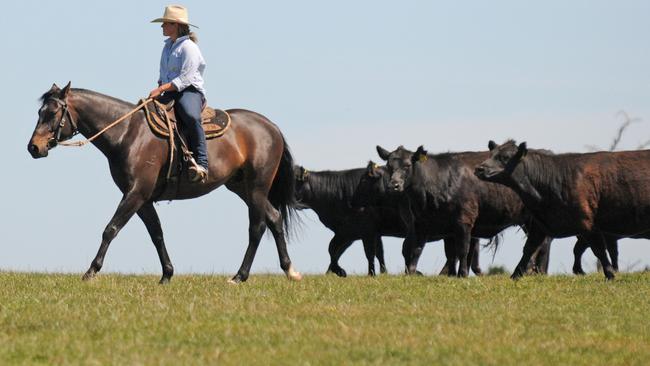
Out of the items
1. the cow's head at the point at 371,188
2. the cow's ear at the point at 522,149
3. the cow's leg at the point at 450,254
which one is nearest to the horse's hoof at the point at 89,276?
the cow's ear at the point at 522,149

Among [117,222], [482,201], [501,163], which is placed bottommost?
[482,201]

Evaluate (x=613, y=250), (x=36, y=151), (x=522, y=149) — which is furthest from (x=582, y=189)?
(x=36, y=151)

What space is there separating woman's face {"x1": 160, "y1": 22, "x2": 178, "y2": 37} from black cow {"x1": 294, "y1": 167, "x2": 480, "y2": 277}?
7921 millimetres

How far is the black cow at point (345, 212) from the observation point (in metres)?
23.9

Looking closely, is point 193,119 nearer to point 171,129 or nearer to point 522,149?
point 171,129

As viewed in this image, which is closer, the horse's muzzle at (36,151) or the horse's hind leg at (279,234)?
the horse's muzzle at (36,151)

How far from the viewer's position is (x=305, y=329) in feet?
35.5

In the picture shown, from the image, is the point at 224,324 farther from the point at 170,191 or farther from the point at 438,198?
the point at 438,198

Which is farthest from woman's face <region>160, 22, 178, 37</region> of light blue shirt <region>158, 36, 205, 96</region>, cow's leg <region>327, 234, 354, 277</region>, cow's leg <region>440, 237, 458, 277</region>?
cow's leg <region>327, 234, 354, 277</region>

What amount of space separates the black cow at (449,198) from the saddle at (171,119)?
14.6ft

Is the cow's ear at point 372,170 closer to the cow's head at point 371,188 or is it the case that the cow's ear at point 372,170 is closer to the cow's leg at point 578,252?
the cow's head at point 371,188

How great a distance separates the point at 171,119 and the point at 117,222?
58.3 inches

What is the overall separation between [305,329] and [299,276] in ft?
20.5

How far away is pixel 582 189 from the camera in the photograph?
709 inches
